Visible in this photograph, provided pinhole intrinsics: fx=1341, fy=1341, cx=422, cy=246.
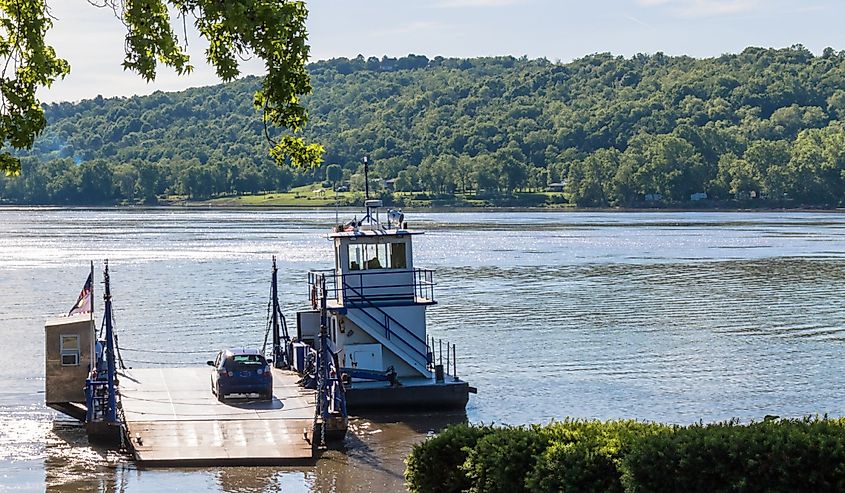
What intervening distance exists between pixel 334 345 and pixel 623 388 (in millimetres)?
10274

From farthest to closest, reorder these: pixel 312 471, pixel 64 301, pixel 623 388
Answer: pixel 64 301 < pixel 623 388 < pixel 312 471

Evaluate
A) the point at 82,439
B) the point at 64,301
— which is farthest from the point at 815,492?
the point at 64,301

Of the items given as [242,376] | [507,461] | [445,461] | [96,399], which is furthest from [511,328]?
[507,461]

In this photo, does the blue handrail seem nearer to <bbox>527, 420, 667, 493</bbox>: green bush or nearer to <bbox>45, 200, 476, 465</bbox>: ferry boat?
<bbox>45, 200, 476, 465</bbox>: ferry boat

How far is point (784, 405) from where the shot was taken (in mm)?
38469

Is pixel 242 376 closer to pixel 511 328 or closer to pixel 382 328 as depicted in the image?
pixel 382 328

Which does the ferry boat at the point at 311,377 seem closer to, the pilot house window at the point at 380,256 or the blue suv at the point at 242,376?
the pilot house window at the point at 380,256

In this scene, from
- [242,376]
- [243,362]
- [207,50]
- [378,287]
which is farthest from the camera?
[378,287]

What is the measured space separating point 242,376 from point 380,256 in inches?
209

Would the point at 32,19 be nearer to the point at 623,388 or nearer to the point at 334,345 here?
the point at 334,345

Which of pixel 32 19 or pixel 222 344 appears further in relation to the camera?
pixel 222 344

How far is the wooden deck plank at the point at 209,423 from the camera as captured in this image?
2730 cm

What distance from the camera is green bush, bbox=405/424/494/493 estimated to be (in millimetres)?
17516

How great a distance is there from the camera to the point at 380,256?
3572 cm
